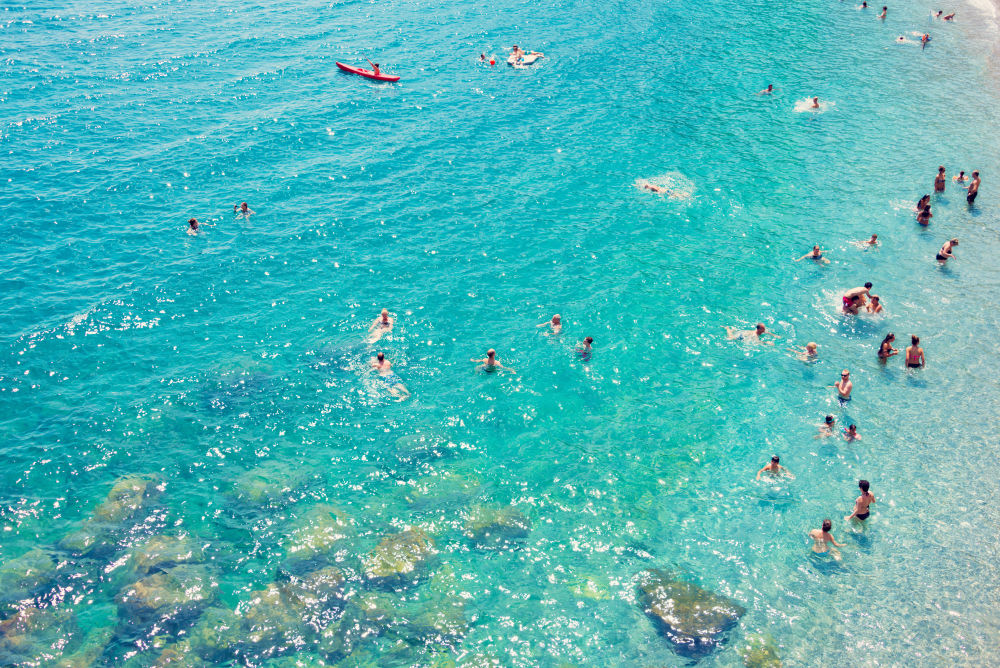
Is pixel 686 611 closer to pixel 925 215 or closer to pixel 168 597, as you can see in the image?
pixel 168 597

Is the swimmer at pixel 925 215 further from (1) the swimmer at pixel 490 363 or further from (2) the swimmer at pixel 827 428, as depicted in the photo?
(1) the swimmer at pixel 490 363

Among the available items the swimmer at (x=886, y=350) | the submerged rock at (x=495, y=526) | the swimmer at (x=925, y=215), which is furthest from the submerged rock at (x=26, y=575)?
the swimmer at (x=925, y=215)

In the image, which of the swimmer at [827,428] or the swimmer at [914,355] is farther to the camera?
the swimmer at [914,355]

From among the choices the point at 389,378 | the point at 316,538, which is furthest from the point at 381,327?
the point at 316,538

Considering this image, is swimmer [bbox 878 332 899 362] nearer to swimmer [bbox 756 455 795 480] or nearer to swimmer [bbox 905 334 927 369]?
swimmer [bbox 905 334 927 369]

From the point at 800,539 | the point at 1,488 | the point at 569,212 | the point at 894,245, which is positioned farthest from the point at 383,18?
the point at 800,539

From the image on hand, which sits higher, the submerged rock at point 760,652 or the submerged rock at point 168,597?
the submerged rock at point 168,597

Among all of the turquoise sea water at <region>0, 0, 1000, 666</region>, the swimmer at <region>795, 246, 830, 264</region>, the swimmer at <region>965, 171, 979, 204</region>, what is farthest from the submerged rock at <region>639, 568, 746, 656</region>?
the swimmer at <region>965, 171, 979, 204</region>
